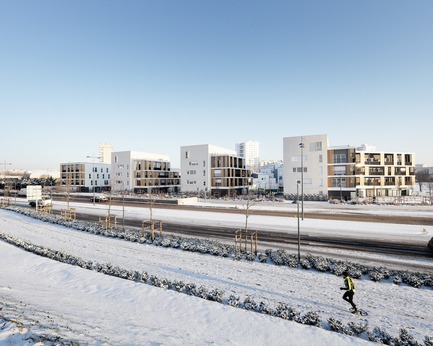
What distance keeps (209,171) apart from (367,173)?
3806cm

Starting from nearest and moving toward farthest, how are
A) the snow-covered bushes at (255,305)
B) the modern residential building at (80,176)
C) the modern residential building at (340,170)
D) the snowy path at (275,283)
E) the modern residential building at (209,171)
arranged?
the snow-covered bushes at (255,305), the snowy path at (275,283), the modern residential building at (340,170), the modern residential building at (209,171), the modern residential building at (80,176)

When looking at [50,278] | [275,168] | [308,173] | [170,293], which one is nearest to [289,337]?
[170,293]

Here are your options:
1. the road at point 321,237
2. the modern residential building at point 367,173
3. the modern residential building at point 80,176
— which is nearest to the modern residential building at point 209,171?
the modern residential building at point 367,173

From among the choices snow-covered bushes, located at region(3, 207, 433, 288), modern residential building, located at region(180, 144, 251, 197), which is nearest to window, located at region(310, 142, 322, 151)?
modern residential building, located at region(180, 144, 251, 197)

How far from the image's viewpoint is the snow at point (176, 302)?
7977 millimetres

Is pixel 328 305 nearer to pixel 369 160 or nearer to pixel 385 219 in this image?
pixel 385 219

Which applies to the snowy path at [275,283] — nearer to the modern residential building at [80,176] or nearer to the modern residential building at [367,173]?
the modern residential building at [367,173]

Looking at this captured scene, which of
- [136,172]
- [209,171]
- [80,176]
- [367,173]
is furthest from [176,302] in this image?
[80,176]

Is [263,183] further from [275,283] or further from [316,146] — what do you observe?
[275,283]

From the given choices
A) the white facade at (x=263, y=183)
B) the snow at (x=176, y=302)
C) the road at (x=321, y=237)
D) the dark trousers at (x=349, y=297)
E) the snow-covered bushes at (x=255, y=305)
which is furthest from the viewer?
the white facade at (x=263, y=183)

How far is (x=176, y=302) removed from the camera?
1079 cm

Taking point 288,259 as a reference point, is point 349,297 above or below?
above

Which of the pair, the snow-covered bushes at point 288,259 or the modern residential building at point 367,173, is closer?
the snow-covered bushes at point 288,259

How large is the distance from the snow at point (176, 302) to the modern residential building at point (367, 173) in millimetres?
42135
